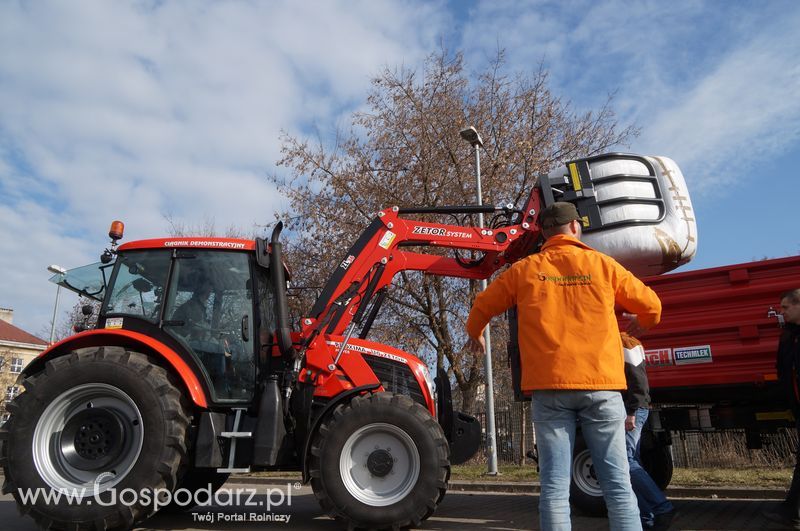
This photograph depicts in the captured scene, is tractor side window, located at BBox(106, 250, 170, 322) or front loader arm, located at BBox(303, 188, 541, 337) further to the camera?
front loader arm, located at BBox(303, 188, 541, 337)

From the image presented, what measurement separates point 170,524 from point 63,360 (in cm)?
194

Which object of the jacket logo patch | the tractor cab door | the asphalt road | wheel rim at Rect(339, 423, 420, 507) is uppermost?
the tractor cab door

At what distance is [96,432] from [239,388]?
4.03ft

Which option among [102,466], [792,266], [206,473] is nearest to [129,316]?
[102,466]

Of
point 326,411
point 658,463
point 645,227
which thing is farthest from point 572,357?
point 658,463

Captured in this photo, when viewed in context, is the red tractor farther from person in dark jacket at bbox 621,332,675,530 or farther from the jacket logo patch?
the jacket logo patch

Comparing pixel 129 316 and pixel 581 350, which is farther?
pixel 129 316

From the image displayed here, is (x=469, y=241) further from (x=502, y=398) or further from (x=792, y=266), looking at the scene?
(x=502, y=398)

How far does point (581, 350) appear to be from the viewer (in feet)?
9.68

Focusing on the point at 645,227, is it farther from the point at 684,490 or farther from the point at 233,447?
the point at 684,490

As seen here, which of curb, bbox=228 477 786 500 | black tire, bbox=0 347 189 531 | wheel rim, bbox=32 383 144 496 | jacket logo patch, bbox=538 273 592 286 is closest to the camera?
jacket logo patch, bbox=538 273 592 286

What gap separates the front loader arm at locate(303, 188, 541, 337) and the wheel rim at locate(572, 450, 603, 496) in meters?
2.13

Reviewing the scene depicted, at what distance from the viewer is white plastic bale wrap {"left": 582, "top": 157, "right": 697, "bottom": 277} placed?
5680 millimetres

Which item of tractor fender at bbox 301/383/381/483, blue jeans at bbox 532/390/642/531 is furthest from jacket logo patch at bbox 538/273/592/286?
tractor fender at bbox 301/383/381/483
